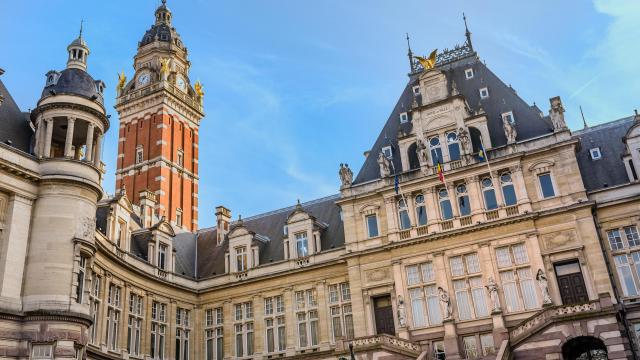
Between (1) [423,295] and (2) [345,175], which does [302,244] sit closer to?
(2) [345,175]

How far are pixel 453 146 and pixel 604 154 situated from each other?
8509mm

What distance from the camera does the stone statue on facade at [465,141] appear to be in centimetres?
3450

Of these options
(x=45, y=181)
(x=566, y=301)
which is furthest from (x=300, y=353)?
(x=45, y=181)

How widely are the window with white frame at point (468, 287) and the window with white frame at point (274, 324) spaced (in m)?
11.6

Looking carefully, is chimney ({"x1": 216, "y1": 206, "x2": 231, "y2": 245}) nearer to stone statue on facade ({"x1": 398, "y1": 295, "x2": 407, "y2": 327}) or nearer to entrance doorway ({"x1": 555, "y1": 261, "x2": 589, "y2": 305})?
stone statue on facade ({"x1": 398, "y1": 295, "x2": 407, "y2": 327})

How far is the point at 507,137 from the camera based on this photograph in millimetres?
34344

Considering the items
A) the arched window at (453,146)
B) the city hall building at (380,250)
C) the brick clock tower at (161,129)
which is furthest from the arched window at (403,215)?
the brick clock tower at (161,129)

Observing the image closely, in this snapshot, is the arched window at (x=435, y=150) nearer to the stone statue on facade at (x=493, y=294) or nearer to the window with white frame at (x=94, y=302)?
the stone statue on facade at (x=493, y=294)

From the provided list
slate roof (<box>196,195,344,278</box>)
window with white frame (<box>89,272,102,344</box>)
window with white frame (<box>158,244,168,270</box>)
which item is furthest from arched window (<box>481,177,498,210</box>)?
window with white frame (<box>89,272,102,344</box>)

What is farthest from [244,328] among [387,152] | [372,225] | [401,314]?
[387,152]

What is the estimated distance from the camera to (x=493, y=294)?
101ft

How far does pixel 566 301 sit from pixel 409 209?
31.6 ft

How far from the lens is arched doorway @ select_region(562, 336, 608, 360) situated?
93.6ft

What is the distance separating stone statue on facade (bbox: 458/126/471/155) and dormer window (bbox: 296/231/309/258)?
38.6 ft
